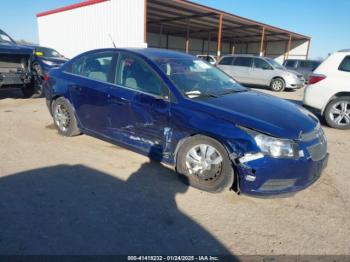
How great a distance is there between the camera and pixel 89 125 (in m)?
4.68

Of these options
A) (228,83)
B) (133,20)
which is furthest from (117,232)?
(133,20)

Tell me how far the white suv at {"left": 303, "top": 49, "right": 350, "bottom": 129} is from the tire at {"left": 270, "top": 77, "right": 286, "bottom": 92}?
7393 millimetres

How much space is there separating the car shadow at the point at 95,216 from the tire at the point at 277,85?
11818mm

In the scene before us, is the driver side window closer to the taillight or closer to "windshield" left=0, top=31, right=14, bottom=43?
the taillight

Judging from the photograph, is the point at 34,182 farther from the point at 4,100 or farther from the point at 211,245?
the point at 4,100

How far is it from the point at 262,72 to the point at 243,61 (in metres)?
1.19

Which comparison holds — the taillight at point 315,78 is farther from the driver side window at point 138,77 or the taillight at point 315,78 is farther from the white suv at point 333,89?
the driver side window at point 138,77

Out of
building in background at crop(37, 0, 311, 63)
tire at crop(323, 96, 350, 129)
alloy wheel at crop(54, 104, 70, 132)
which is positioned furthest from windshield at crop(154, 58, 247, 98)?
building in background at crop(37, 0, 311, 63)

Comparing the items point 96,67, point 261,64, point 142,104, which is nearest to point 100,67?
point 96,67

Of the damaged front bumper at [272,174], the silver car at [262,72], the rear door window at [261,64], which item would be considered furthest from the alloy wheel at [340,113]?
the rear door window at [261,64]

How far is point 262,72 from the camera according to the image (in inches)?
575

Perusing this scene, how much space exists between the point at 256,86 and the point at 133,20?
7.62 m

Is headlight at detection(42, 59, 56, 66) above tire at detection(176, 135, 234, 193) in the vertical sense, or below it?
above

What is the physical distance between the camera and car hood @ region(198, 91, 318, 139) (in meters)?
3.09
